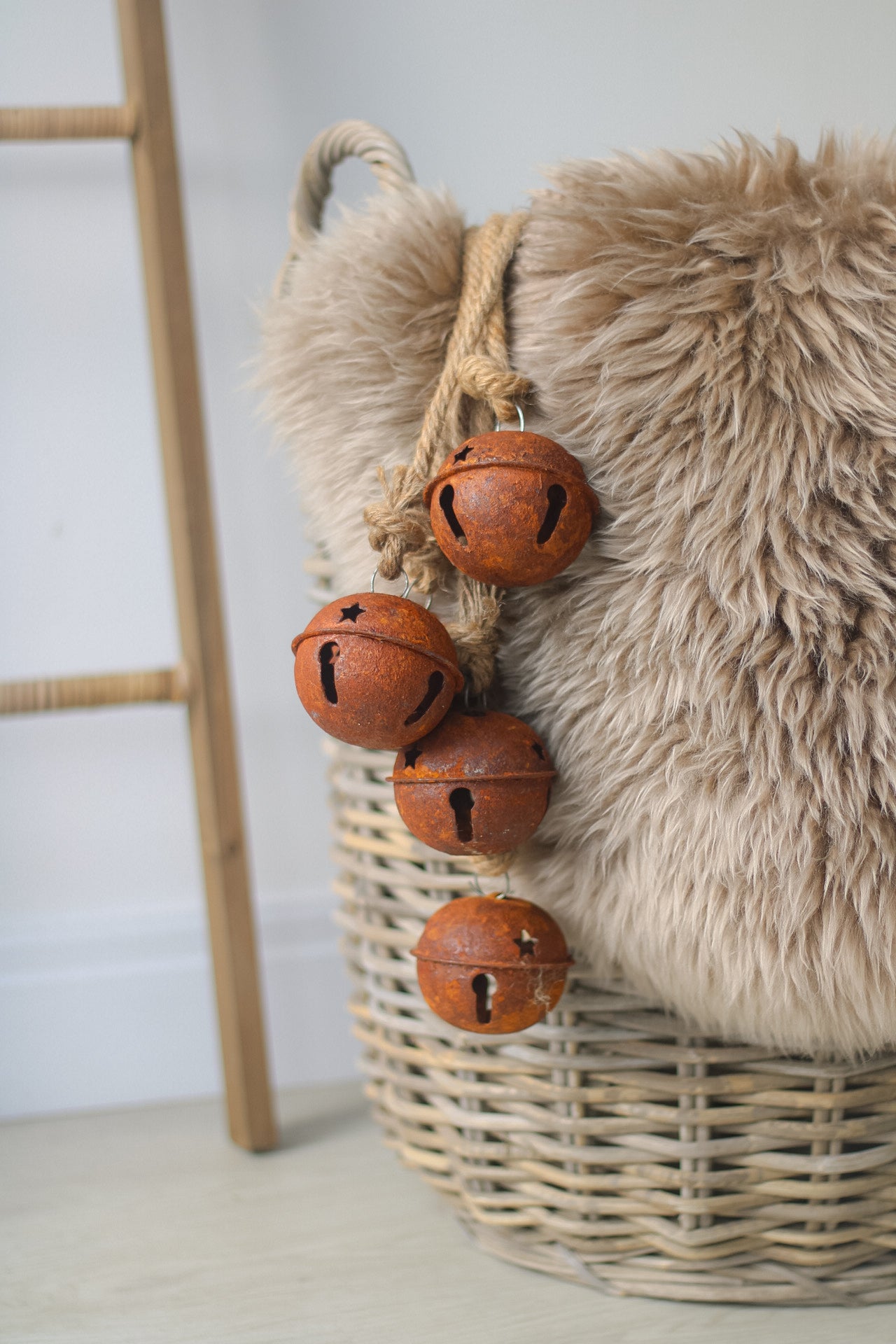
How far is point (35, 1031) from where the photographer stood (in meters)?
0.92

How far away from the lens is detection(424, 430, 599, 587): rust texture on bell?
0.44 metres

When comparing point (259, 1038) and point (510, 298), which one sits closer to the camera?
point (510, 298)

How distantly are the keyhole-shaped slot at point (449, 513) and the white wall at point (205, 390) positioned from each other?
51cm

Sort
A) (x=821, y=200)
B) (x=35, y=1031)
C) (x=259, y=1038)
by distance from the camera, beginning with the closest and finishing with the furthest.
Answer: (x=821, y=200), (x=259, y=1038), (x=35, y=1031)

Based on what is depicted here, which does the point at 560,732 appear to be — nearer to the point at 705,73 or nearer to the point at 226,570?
the point at 226,570

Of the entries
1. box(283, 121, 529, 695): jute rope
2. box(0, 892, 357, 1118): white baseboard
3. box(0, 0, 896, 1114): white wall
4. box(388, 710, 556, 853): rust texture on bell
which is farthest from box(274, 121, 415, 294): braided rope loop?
box(0, 892, 357, 1118): white baseboard

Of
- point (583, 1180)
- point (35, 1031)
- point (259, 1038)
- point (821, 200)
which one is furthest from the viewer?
point (35, 1031)

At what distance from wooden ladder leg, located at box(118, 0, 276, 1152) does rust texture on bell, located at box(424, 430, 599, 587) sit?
367mm

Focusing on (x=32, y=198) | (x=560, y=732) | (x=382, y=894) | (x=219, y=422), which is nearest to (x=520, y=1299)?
(x=382, y=894)

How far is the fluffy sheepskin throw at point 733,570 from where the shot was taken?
1.46ft

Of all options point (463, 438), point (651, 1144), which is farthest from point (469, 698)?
point (651, 1144)

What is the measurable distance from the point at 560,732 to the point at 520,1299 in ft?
1.14

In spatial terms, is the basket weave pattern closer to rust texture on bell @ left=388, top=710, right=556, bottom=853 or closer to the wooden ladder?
rust texture on bell @ left=388, top=710, right=556, bottom=853

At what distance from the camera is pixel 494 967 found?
479mm
